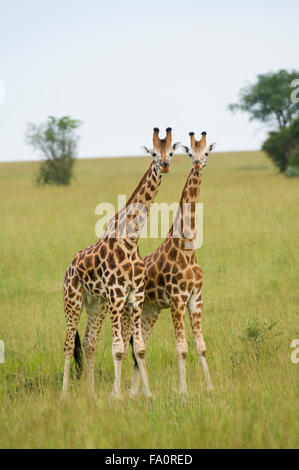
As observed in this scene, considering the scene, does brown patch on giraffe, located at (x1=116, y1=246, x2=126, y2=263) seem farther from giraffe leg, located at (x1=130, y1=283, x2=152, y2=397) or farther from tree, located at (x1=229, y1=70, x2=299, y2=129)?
tree, located at (x1=229, y1=70, x2=299, y2=129)

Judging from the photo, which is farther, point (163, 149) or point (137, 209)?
point (137, 209)

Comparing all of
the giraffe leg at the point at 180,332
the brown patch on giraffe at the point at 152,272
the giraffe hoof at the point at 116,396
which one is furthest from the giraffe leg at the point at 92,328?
the giraffe leg at the point at 180,332

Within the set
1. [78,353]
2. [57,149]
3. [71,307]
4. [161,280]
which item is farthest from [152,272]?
[57,149]

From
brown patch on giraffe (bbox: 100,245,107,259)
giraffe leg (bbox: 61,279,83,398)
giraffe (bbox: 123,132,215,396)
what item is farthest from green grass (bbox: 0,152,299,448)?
brown patch on giraffe (bbox: 100,245,107,259)

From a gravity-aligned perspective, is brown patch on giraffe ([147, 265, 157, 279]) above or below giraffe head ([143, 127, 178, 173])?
below

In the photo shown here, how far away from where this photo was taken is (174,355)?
7664mm

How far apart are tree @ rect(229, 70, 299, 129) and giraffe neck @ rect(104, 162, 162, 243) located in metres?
46.9

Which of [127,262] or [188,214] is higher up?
[188,214]

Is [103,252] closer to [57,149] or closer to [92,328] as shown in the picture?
[92,328]

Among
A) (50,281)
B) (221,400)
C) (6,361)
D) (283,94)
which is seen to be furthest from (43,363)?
(283,94)

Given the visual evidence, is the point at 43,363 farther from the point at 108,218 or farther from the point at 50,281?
the point at 50,281

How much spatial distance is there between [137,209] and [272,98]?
47.7 metres

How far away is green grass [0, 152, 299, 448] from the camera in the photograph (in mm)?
4688

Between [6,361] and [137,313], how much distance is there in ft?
9.12
